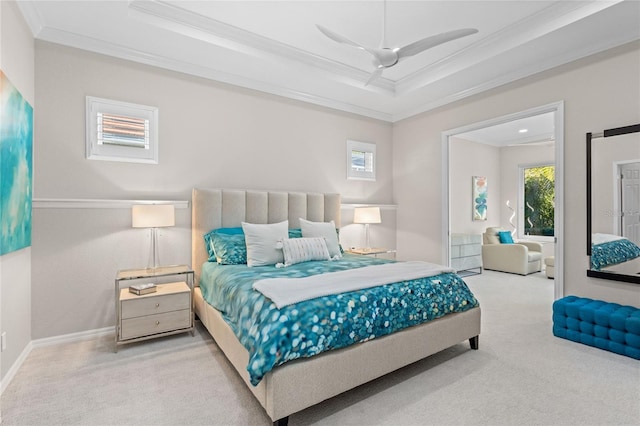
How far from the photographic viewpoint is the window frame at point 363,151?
16.4 feet

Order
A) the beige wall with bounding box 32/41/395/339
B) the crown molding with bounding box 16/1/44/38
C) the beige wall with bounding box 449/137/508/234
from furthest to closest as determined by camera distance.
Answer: the beige wall with bounding box 449/137/508/234
the beige wall with bounding box 32/41/395/339
the crown molding with bounding box 16/1/44/38

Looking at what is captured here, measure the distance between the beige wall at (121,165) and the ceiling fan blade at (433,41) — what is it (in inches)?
86.1

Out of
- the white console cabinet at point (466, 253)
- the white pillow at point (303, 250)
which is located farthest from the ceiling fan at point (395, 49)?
the white console cabinet at point (466, 253)

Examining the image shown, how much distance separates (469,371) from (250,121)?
349 centimetres

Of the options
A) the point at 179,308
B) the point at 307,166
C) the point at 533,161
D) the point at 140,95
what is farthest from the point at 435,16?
the point at 533,161

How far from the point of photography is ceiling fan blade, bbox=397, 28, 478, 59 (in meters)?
2.29

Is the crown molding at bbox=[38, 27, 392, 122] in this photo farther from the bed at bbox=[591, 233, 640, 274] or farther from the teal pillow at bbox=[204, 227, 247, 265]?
the bed at bbox=[591, 233, 640, 274]

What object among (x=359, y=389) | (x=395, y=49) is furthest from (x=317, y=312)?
Result: (x=395, y=49)

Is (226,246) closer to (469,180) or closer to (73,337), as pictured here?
(73,337)

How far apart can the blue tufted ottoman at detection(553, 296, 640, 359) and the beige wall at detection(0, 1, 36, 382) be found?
4491 millimetres

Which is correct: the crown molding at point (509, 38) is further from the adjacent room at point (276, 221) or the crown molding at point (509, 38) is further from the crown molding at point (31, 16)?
the crown molding at point (31, 16)

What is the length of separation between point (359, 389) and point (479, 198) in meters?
6.33

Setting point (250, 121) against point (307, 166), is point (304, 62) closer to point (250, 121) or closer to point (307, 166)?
point (250, 121)

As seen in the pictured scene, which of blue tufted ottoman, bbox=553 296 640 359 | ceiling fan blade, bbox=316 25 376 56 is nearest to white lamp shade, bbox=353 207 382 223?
blue tufted ottoman, bbox=553 296 640 359
